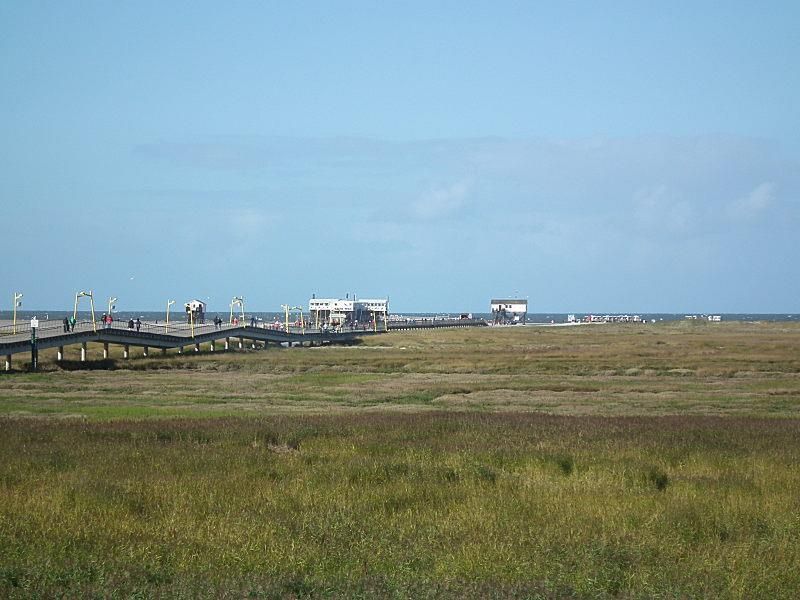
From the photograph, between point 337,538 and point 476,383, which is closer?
point 337,538

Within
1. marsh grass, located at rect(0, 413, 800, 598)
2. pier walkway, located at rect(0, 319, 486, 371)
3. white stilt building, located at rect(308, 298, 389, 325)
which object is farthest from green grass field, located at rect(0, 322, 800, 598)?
white stilt building, located at rect(308, 298, 389, 325)

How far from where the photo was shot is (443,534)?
14125mm

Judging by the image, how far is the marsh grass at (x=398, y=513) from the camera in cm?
1174

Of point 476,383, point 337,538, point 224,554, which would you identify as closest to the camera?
point 224,554

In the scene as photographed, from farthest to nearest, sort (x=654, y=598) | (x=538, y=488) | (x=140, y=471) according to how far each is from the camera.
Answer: (x=140, y=471) < (x=538, y=488) < (x=654, y=598)

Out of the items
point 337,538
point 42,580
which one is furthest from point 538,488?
point 42,580

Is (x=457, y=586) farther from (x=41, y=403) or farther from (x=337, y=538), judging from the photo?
(x=41, y=403)

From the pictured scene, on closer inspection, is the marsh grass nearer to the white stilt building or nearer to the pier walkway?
the pier walkway

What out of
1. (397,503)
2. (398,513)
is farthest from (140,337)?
(398,513)

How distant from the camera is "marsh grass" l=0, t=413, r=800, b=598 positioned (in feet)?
38.5

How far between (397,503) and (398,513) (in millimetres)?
711

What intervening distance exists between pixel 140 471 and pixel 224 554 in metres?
6.23

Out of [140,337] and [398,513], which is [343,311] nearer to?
[140,337]

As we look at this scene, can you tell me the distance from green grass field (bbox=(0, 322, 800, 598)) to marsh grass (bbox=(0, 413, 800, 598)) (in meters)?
0.05
